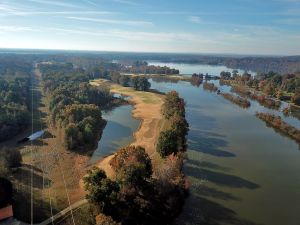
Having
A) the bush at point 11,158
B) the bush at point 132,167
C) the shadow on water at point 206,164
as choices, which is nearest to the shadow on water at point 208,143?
the shadow on water at point 206,164

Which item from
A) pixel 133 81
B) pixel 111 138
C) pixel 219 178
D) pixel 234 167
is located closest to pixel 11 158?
pixel 111 138

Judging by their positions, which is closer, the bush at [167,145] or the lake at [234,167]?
the lake at [234,167]

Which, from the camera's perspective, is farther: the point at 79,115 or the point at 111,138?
the point at 79,115

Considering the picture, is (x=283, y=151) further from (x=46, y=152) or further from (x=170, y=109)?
(x=46, y=152)

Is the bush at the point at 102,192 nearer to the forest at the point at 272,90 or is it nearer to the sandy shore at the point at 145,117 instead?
the sandy shore at the point at 145,117

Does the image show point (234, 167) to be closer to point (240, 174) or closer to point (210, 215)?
point (240, 174)

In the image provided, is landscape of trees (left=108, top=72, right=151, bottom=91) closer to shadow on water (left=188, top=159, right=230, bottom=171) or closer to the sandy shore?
A: the sandy shore
